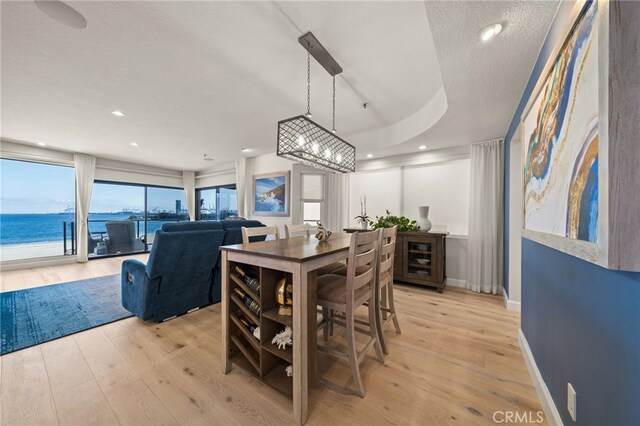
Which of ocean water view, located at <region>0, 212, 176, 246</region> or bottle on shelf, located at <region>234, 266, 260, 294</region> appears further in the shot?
ocean water view, located at <region>0, 212, 176, 246</region>

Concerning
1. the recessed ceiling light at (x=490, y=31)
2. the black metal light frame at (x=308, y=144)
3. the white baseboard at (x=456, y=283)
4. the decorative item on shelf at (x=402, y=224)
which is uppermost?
the recessed ceiling light at (x=490, y=31)

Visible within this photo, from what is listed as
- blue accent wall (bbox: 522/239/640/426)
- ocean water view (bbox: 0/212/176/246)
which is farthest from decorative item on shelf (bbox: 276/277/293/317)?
ocean water view (bbox: 0/212/176/246)

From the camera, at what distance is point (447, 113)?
2.44m

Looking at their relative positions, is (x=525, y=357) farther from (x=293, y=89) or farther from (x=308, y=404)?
(x=293, y=89)

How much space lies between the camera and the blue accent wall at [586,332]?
695 millimetres

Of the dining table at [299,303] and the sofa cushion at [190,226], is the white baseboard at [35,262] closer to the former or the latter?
the sofa cushion at [190,226]

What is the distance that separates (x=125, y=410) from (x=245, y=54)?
8.61 feet

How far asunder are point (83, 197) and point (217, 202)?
283cm

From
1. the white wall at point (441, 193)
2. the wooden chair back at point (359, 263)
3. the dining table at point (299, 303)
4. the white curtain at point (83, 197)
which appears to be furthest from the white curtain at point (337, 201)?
the white curtain at point (83, 197)

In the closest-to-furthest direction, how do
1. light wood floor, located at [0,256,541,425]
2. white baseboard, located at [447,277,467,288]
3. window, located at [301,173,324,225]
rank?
light wood floor, located at [0,256,541,425], white baseboard, located at [447,277,467,288], window, located at [301,173,324,225]

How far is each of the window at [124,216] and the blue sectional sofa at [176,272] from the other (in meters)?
3.91

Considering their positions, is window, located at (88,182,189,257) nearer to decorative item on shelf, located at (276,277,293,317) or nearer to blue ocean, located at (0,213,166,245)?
blue ocean, located at (0,213,166,245)

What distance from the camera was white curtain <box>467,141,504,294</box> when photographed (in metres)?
3.19

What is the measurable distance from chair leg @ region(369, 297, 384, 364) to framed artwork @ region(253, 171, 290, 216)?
11.1 ft
